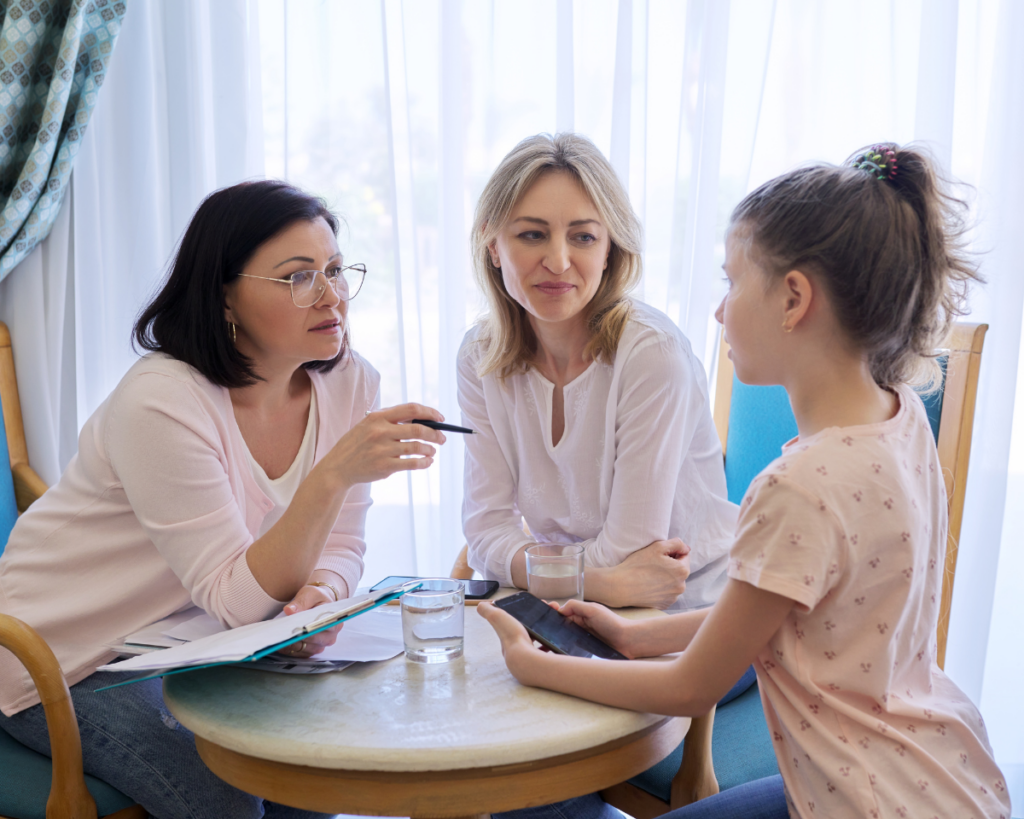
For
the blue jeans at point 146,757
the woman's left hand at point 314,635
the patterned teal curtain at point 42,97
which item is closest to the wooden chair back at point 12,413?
the patterned teal curtain at point 42,97

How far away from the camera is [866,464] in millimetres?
907

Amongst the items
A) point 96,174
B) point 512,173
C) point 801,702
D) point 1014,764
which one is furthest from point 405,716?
point 96,174

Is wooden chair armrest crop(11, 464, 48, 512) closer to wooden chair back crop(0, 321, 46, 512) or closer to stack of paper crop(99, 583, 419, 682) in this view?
wooden chair back crop(0, 321, 46, 512)

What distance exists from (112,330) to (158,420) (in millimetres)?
1433

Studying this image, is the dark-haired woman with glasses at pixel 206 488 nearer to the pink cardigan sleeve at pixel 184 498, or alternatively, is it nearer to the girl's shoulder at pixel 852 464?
the pink cardigan sleeve at pixel 184 498

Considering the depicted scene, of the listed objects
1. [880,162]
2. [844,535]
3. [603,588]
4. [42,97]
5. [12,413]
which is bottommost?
[603,588]

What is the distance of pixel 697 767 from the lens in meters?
1.20

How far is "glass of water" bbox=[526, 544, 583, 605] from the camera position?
1244mm

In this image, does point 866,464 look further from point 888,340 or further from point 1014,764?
point 1014,764

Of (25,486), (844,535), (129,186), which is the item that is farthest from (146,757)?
(129,186)

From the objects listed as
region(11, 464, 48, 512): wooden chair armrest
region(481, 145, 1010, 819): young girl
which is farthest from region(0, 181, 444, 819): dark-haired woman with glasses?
region(11, 464, 48, 512): wooden chair armrest

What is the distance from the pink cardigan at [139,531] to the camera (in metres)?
1.30

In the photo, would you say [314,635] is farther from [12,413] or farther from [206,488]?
[12,413]

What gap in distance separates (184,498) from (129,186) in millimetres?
1562
